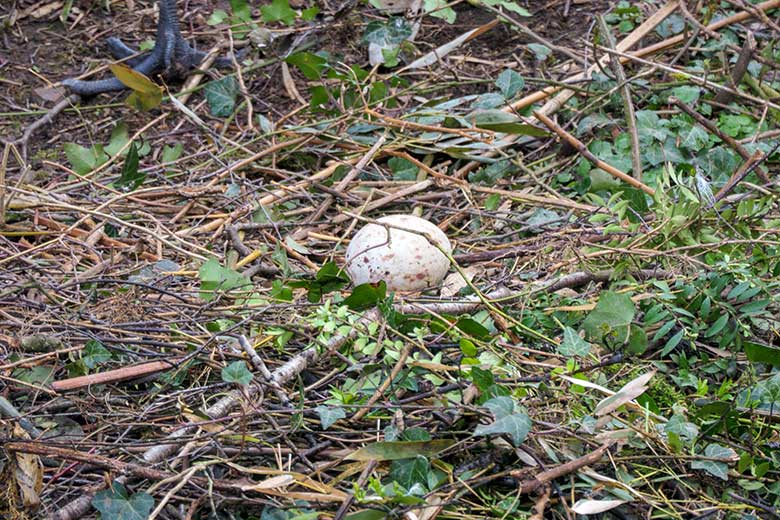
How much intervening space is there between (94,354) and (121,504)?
0.43 meters

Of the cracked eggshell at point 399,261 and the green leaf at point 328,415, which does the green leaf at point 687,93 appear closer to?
the cracked eggshell at point 399,261

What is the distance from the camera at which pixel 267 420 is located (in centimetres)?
155

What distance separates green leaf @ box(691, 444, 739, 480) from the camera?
1457 mm

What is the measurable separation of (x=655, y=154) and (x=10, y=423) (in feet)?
5.95

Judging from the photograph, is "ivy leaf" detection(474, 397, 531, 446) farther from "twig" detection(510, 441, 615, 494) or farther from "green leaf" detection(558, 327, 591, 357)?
"green leaf" detection(558, 327, 591, 357)

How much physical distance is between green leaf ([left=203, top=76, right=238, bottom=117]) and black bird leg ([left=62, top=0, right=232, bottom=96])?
0.92ft

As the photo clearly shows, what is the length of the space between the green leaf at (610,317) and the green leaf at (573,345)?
61 mm

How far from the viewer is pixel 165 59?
312cm

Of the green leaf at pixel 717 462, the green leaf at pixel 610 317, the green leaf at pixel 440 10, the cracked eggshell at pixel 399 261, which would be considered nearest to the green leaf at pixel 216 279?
the cracked eggshell at pixel 399 261

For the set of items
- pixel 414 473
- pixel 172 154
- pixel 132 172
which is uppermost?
pixel 414 473

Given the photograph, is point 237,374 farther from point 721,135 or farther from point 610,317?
point 721,135

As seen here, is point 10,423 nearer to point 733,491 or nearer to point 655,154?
point 733,491

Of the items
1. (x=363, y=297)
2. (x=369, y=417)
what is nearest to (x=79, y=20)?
(x=363, y=297)

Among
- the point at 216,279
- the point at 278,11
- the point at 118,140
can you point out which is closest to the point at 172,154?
the point at 118,140
